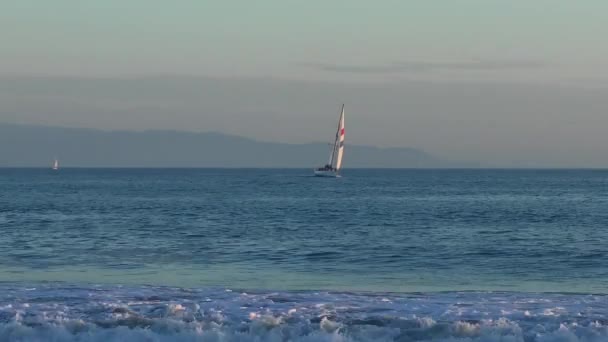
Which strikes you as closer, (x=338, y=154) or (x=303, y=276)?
(x=303, y=276)

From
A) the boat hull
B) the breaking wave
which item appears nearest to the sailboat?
the boat hull

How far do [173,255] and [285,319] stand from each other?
19250 mm

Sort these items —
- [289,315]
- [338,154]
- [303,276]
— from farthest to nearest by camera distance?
[338,154] < [303,276] < [289,315]

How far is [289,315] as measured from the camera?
2238 centimetres

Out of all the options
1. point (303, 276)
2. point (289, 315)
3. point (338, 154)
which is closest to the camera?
point (289, 315)

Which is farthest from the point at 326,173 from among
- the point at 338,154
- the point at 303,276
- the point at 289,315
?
the point at 289,315

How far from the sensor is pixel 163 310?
22859 millimetres

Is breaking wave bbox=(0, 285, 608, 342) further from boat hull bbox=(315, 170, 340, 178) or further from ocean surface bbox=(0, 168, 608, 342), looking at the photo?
boat hull bbox=(315, 170, 340, 178)

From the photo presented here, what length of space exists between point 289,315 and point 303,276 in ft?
37.2

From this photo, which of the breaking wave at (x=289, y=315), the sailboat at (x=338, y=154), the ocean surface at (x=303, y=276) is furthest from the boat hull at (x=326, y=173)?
the breaking wave at (x=289, y=315)

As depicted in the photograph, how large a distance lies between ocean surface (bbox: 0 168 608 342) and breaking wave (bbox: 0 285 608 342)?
0.04m

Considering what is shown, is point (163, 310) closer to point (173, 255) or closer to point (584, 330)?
point (584, 330)

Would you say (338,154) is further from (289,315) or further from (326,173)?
(289,315)

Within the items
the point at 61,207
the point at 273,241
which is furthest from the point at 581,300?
the point at 61,207
